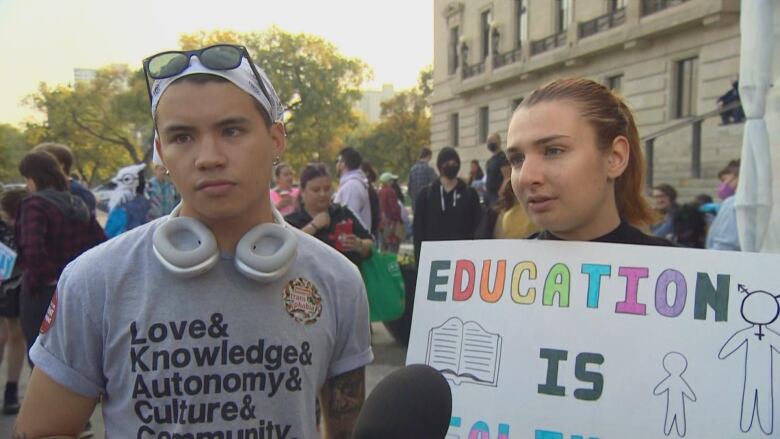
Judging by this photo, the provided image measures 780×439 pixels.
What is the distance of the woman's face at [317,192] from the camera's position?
17.3 ft

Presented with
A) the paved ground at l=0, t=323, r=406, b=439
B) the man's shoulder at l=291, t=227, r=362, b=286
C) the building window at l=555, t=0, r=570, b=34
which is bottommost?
the paved ground at l=0, t=323, r=406, b=439

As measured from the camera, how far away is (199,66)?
1.57 metres

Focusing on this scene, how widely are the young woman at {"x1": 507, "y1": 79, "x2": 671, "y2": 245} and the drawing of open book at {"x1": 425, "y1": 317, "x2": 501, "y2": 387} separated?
377 millimetres

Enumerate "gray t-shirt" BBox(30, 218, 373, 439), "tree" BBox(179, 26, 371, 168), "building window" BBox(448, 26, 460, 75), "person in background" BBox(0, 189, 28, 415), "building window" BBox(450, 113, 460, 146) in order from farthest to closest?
"tree" BBox(179, 26, 371, 168), "building window" BBox(450, 113, 460, 146), "building window" BBox(448, 26, 460, 75), "person in background" BBox(0, 189, 28, 415), "gray t-shirt" BBox(30, 218, 373, 439)

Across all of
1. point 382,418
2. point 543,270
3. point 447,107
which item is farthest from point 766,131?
point 447,107

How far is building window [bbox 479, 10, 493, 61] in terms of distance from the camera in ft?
101

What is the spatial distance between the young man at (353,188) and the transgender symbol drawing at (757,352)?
5.99m

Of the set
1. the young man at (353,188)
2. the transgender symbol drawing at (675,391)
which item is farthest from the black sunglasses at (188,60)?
the young man at (353,188)

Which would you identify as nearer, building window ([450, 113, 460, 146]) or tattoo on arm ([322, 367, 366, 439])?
tattoo on arm ([322, 367, 366, 439])

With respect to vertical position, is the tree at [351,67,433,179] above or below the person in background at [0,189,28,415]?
above

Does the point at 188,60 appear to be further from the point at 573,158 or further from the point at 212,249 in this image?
the point at 573,158

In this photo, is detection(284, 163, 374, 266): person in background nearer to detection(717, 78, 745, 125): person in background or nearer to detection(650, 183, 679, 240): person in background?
detection(650, 183, 679, 240): person in background

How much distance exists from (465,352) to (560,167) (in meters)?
0.60

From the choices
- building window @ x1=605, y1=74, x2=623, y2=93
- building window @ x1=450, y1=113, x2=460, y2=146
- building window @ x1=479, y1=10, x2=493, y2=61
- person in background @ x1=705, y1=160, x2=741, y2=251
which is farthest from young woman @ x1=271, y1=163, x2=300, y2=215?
building window @ x1=450, y1=113, x2=460, y2=146
